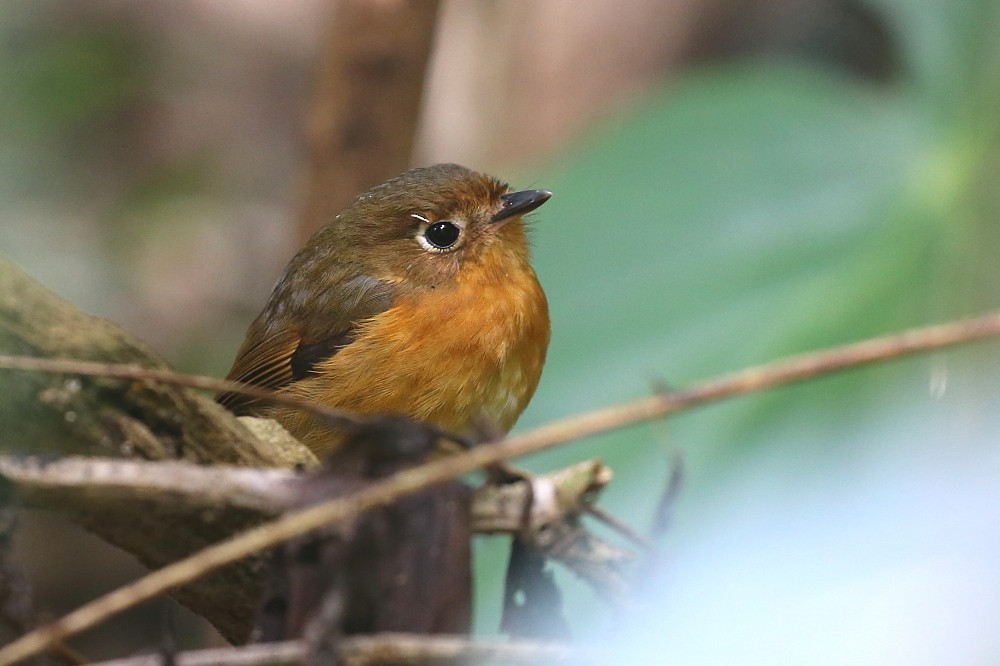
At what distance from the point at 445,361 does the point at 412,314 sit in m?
0.19

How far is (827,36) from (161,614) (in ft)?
20.3

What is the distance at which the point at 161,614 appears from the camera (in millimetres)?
1338

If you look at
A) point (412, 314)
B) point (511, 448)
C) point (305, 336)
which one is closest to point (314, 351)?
point (305, 336)

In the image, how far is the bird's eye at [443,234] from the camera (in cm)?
303

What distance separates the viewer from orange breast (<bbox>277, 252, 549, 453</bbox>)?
267cm

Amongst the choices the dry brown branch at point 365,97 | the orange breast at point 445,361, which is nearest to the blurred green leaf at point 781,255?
the orange breast at point 445,361

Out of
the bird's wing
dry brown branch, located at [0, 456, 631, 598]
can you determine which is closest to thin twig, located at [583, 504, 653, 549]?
dry brown branch, located at [0, 456, 631, 598]

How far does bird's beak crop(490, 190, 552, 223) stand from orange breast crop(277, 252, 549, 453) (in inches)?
6.6

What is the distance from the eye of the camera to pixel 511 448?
1.32 metres

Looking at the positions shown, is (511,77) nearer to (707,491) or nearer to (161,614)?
(707,491)

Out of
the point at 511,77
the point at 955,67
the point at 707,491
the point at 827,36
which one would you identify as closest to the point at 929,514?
the point at 707,491

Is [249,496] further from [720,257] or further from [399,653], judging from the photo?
[720,257]

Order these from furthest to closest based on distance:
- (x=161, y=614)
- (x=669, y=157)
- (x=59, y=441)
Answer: (x=669, y=157) → (x=59, y=441) → (x=161, y=614)

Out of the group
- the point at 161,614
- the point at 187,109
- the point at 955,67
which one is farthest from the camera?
the point at 187,109
